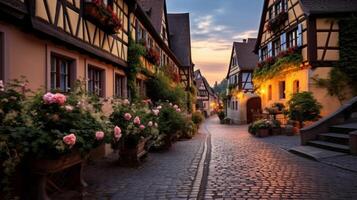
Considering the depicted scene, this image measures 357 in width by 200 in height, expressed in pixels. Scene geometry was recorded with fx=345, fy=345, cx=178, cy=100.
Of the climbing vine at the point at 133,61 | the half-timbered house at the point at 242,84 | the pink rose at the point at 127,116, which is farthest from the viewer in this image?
the half-timbered house at the point at 242,84

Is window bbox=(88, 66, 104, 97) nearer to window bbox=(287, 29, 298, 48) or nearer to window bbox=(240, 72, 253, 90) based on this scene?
window bbox=(287, 29, 298, 48)

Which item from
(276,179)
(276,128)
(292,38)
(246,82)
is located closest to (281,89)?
(292,38)

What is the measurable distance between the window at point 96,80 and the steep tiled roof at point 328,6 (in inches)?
452

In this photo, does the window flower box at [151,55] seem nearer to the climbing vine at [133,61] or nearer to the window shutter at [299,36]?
the climbing vine at [133,61]

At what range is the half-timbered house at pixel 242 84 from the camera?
111 feet

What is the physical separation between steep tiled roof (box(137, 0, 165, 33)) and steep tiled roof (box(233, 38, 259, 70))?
13.3 metres

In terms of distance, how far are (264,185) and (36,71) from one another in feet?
16.3

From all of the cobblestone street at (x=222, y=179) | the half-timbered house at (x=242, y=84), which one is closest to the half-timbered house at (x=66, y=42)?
the cobblestone street at (x=222, y=179)

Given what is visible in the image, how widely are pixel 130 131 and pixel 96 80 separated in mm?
3660

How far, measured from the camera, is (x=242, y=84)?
36125 mm

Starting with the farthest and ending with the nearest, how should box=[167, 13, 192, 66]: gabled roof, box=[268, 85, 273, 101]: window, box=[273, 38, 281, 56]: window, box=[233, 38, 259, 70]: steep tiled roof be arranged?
1. box=[233, 38, 259, 70]: steep tiled roof
2. box=[167, 13, 192, 66]: gabled roof
3. box=[268, 85, 273, 101]: window
4. box=[273, 38, 281, 56]: window

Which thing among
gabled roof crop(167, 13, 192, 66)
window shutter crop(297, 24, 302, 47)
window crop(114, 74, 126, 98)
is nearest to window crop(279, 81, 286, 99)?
window shutter crop(297, 24, 302, 47)

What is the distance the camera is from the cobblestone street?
227 inches

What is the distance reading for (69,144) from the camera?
4387 millimetres
